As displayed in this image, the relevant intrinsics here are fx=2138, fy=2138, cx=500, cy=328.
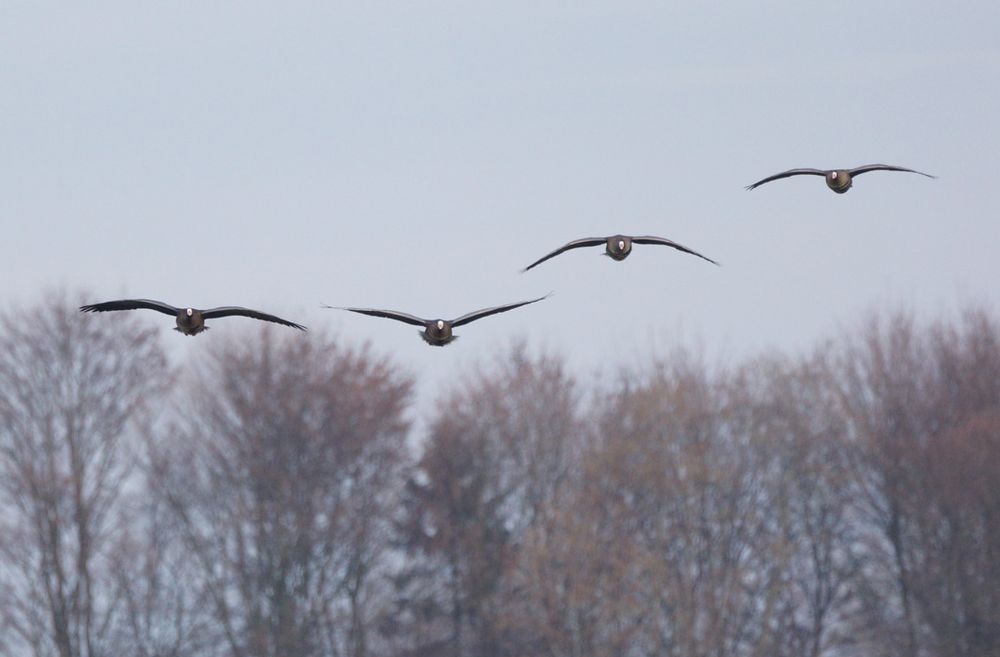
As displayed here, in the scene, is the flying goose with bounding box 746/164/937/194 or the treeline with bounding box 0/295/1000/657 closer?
the flying goose with bounding box 746/164/937/194

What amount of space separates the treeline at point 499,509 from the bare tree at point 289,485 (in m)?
0.06

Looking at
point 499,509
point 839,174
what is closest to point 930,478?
point 499,509

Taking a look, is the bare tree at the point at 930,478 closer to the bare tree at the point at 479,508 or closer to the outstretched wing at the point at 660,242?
the bare tree at the point at 479,508

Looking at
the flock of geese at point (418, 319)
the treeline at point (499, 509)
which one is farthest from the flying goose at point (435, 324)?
the treeline at point (499, 509)

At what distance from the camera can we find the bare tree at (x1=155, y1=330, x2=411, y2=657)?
5028cm

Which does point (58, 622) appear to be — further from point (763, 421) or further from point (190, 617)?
Result: point (763, 421)

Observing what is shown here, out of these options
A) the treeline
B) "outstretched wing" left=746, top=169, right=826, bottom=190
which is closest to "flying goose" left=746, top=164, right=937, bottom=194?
"outstretched wing" left=746, top=169, right=826, bottom=190

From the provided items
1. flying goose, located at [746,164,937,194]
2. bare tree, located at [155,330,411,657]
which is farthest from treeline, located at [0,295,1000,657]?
flying goose, located at [746,164,937,194]

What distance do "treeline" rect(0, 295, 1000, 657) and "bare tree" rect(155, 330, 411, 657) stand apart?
2.5 inches

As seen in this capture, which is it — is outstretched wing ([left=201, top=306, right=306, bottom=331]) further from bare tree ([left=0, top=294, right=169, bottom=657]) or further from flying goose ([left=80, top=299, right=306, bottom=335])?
bare tree ([left=0, top=294, right=169, bottom=657])

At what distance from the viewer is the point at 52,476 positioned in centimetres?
4891

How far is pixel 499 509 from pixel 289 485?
6.84 metres

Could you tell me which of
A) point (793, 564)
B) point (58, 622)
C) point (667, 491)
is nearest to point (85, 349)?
point (58, 622)

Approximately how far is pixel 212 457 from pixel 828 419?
16.2 m
